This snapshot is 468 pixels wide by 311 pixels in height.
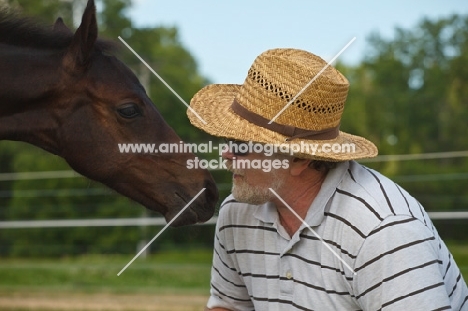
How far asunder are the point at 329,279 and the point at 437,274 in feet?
1.15

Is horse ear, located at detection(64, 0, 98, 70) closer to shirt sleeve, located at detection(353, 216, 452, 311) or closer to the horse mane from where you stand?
the horse mane

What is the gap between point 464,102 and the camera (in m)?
20.0

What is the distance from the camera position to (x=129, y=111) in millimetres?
2898

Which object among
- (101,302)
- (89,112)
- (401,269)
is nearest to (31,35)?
(89,112)

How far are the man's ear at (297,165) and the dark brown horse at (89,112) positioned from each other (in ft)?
2.00

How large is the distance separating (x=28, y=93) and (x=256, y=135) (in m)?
1.11

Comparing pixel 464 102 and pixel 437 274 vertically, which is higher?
pixel 437 274

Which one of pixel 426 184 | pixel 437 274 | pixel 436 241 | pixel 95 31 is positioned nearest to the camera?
pixel 437 274

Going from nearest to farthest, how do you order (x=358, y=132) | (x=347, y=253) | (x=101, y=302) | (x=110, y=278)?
(x=347, y=253), (x=101, y=302), (x=110, y=278), (x=358, y=132)

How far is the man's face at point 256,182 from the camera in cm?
231

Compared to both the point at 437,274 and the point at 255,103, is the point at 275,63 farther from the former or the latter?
the point at 437,274

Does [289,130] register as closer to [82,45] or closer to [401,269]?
[401,269]

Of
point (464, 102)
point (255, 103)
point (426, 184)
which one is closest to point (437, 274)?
point (255, 103)

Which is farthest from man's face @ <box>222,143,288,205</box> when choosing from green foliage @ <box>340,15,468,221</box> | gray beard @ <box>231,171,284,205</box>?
green foliage @ <box>340,15,468,221</box>
